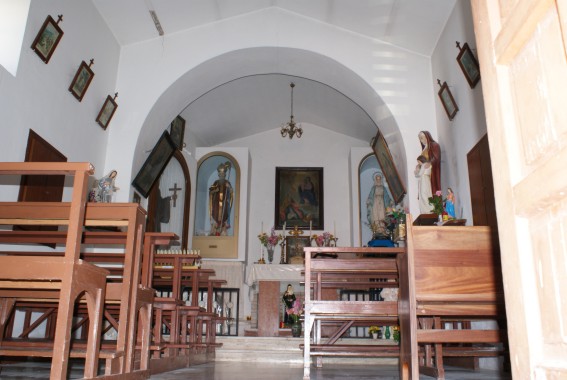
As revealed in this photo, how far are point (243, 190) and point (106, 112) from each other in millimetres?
4509

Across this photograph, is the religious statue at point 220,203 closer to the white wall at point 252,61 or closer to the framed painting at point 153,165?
the framed painting at point 153,165

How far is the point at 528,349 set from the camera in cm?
111

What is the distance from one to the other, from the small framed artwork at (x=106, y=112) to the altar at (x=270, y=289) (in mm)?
3500

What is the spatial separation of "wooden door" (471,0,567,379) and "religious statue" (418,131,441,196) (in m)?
4.47

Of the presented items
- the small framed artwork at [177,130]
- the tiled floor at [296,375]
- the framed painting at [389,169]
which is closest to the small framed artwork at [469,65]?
the framed painting at [389,169]

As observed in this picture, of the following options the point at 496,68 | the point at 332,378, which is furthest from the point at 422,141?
the point at 496,68

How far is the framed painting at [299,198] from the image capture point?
35.8ft

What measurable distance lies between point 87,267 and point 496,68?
6.46ft

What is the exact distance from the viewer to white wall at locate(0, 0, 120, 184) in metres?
4.66

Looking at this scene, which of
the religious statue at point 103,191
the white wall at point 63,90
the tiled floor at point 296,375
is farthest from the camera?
the religious statue at point 103,191

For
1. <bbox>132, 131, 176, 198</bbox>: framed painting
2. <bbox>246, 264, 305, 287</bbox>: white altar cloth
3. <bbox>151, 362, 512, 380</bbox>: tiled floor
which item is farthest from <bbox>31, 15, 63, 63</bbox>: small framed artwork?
<bbox>246, 264, 305, 287</bbox>: white altar cloth

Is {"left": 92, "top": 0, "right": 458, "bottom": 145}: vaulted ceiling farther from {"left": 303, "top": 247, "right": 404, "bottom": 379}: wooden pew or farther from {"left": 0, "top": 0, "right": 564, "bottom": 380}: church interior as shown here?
{"left": 303, "top": 247, "right": 404, "bottom": 379}: wooden pew

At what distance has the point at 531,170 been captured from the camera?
1146mm

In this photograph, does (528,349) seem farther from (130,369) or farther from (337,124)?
(337,124)
